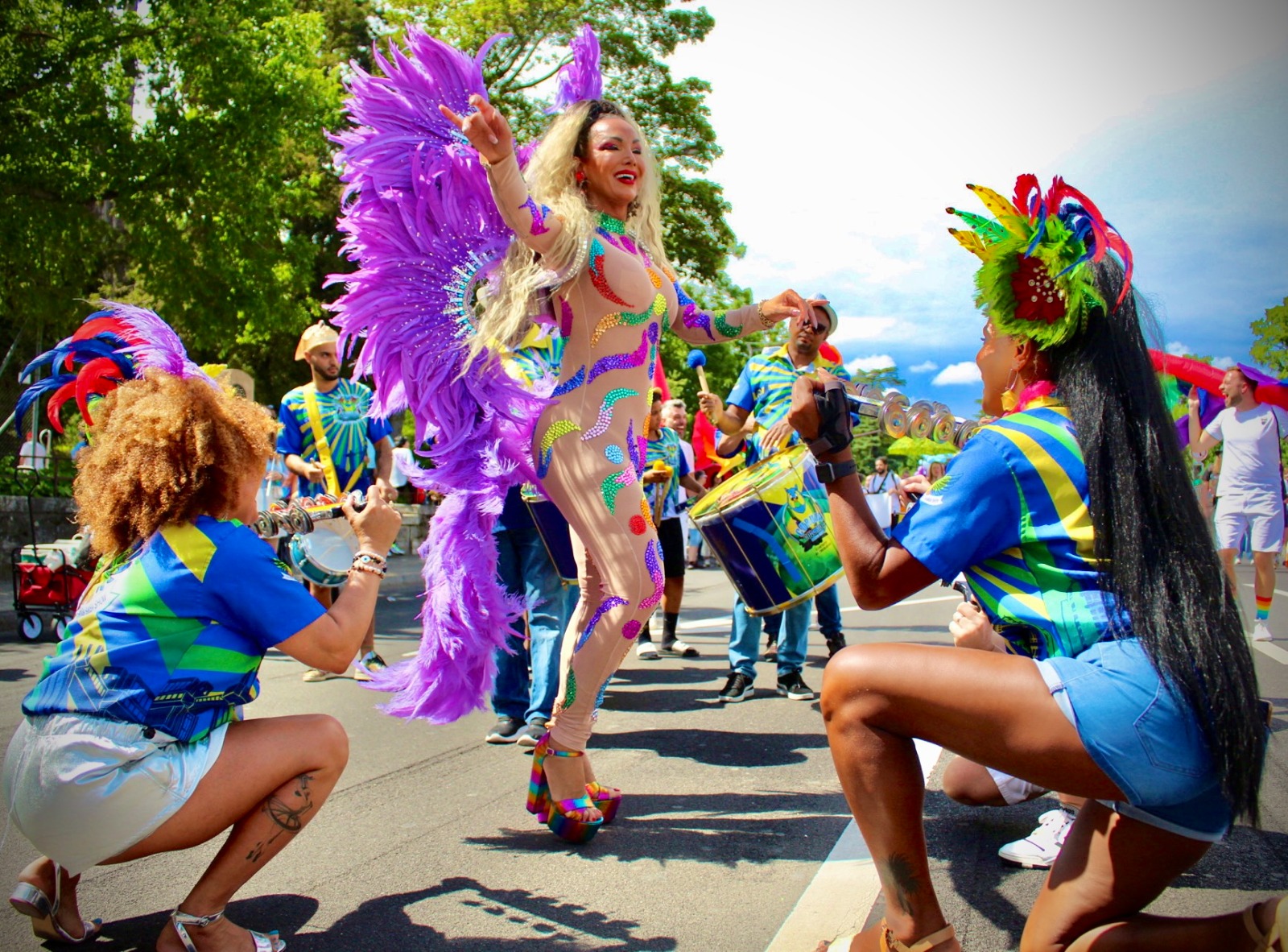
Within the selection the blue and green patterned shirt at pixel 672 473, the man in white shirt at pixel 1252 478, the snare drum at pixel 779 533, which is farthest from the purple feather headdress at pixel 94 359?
the man in white shirt at pixel 1252 478

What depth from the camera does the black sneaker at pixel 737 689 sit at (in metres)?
5.13

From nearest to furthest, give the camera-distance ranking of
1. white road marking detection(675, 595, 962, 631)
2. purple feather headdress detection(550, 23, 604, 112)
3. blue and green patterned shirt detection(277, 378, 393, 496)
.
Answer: purple feather headdress detection(550, 23, 604, 112) → blue and green patterned shirt detection(277, 378, 393, 496) → white road marking detection(675, 595, 962, 631)

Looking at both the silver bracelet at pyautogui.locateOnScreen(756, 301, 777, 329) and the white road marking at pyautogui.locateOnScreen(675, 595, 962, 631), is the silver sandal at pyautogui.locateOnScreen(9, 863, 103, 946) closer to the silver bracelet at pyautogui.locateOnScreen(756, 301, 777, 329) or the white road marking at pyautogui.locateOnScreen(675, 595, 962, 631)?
the silver bracelet at pyautogui.locateOnScreen(756, 301, 777, 329)

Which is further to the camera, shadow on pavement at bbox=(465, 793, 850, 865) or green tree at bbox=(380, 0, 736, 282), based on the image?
green tree at bbox=(380, 0, 736, 282)

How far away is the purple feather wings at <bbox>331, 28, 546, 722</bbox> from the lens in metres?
3.22

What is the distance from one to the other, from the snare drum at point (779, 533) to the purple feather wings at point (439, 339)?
1200 millimetres

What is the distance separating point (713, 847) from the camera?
2.99 m

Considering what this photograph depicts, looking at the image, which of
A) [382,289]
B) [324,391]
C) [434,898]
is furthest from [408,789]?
[324,391]

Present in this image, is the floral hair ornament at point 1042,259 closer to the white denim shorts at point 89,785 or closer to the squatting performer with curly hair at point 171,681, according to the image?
the squatting performer with curly hair at point 171,681

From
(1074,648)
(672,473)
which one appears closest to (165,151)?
(672,473)

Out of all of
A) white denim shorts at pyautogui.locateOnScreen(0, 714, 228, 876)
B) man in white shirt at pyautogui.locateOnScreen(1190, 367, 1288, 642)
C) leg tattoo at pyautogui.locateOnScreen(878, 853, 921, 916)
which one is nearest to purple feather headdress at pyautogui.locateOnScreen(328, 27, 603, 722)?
white denim shorts at pyautogui.locateOnScreen(0, 714, 228, 876)

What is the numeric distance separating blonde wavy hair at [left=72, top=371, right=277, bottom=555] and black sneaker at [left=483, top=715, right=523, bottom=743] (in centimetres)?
232

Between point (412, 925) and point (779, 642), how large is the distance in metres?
2.96

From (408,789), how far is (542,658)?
711mm
